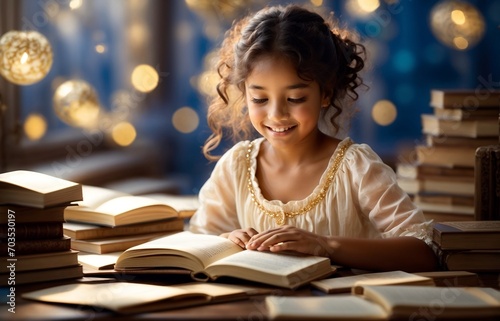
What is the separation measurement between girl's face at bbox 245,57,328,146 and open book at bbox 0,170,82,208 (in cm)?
53

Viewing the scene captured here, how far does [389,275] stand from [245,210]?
647mm

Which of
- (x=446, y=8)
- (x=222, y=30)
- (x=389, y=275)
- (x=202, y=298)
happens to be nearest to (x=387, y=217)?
(x=389, y=275)

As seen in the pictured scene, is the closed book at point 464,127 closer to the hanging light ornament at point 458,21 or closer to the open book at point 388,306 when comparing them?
the hanging light ornament at point 458,21

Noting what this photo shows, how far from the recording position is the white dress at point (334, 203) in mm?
2027

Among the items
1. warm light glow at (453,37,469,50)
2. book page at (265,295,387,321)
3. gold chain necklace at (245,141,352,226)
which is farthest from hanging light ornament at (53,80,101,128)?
warm light glow at (453,37,469,50)

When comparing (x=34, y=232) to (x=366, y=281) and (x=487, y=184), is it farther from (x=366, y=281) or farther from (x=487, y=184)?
(x=487, y=184)

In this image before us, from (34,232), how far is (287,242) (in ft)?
1.81

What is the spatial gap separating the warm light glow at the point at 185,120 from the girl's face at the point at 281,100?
2.98 meters

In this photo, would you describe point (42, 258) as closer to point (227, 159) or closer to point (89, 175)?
point (227, 159)

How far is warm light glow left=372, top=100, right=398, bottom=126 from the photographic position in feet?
15.5

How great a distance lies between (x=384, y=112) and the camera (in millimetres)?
4719

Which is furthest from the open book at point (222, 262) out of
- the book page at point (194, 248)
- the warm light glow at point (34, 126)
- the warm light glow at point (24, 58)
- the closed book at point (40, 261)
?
the warm light glow at point (34, 126)

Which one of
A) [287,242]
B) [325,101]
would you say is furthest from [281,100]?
[287,242]

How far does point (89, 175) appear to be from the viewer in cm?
418
